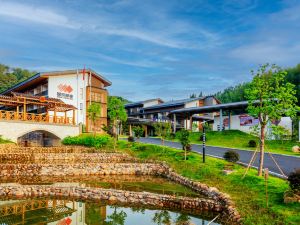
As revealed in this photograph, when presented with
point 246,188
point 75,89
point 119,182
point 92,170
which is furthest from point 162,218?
point 75,89

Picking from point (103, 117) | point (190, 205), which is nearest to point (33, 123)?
point (103, 117)

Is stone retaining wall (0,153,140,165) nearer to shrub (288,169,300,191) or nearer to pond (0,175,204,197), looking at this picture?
pond (0,175,204,197)

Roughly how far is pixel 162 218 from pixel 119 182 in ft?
28.4

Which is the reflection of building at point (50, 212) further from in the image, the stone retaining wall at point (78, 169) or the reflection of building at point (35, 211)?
the stone retaining wall at point (78, 169)

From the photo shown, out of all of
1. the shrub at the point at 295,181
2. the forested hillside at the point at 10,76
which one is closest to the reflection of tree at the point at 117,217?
the shrub at the point at 295,181

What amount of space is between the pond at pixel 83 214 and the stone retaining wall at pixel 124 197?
2.03 ft

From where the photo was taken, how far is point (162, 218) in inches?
511

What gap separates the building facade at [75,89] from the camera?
44781mm

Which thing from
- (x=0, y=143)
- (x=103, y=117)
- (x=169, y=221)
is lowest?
(x=169, y=221)

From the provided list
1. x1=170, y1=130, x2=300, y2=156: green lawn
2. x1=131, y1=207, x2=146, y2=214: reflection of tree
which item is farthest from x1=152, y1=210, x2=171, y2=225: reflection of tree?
x1=170, y1=130, x2=300, y2=156: green lawn

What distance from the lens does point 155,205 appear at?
48.7 ft

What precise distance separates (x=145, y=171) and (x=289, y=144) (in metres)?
17.9

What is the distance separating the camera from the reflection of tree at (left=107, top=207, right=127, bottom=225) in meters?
12.6

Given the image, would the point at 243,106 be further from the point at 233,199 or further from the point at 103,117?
the point at 233,199
